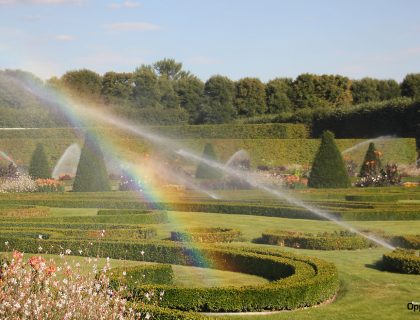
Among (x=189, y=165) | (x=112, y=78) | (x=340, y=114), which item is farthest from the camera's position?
(x=112, y=78)

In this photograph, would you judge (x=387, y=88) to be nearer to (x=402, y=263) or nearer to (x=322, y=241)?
(x=322, y=241)

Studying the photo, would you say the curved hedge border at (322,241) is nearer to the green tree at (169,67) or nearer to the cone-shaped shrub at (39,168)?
the cone-shaped shrub at (39,168)

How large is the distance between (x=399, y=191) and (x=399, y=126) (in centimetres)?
2205

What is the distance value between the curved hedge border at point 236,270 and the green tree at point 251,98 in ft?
167

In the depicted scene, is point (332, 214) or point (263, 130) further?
point (263, 130)

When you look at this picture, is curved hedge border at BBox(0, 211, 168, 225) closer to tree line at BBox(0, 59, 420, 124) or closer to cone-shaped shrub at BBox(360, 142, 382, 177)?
cone-shaped shrub at BBox(360, 142, 382, 177)

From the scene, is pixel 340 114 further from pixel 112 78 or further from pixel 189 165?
pixel 112 78

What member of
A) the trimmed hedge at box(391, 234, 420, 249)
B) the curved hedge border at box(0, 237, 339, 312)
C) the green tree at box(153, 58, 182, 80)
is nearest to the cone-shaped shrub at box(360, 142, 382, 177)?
the trimmed hedge at box(391, 234, 420, 249)

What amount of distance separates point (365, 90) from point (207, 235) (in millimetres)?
52623

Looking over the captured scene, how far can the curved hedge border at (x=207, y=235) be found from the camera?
542 inches

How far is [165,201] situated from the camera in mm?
21562

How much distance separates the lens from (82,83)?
66.6 metres

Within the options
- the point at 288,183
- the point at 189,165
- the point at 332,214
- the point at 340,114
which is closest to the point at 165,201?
the point at 332,214

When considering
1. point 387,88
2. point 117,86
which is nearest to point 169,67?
point 117,86
